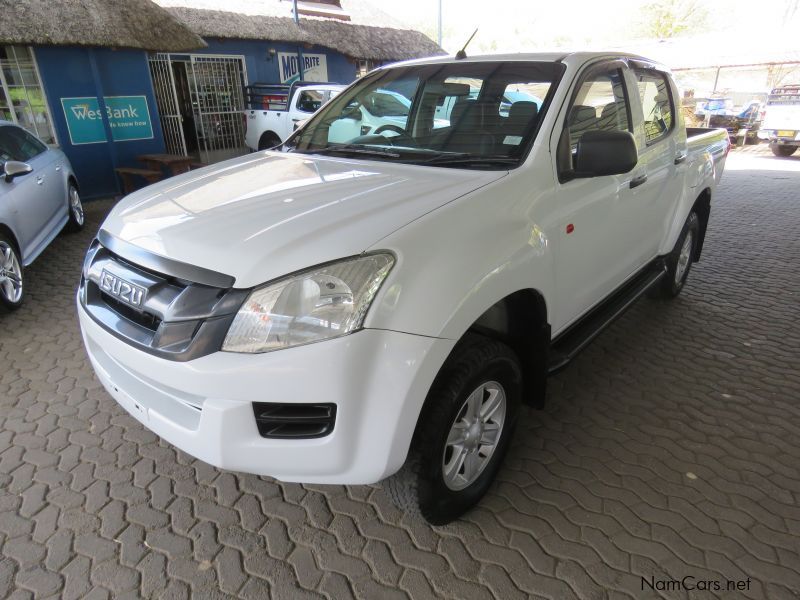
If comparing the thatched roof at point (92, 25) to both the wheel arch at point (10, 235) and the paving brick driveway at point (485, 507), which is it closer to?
the wheel arch at point (10, 235)

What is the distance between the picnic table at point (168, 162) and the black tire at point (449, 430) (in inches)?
304

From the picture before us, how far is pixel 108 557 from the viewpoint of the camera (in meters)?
2.19

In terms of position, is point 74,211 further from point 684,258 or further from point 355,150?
point 684,258

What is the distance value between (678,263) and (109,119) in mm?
8783

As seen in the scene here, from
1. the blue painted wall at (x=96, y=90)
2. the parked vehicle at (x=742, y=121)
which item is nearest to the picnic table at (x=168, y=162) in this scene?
the blue painted wall at (x=96, y=90)

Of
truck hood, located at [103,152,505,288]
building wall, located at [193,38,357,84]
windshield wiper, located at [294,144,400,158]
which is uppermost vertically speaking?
building wall, located at [193,38,357,84]

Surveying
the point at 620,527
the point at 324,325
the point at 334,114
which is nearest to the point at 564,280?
the point at 620,527

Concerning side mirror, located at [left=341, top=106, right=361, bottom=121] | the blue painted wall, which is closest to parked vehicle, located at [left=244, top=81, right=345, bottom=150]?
the blue painted wall

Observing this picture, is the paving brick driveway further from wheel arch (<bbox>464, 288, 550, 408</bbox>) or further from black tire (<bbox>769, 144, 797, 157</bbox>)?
black tire (<bbox>769, 144, 797, 157</bbox>)

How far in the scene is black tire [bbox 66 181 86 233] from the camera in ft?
21.9

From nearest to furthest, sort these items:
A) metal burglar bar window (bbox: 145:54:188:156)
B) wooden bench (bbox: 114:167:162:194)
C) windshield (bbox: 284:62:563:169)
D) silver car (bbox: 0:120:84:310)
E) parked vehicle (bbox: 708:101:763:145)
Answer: windshield (bbox: 284:62:563:169), silver car (bbox: 0:120:84:310), wooden bench (bbox: 114:167:162:194), metal burglar bar window (bbox: 145:54:188:156), parked vehicle (bbox: 708:101:763:145)

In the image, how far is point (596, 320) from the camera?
2975 millimetres

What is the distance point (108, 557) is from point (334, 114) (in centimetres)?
261

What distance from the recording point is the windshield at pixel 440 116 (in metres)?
2.48
